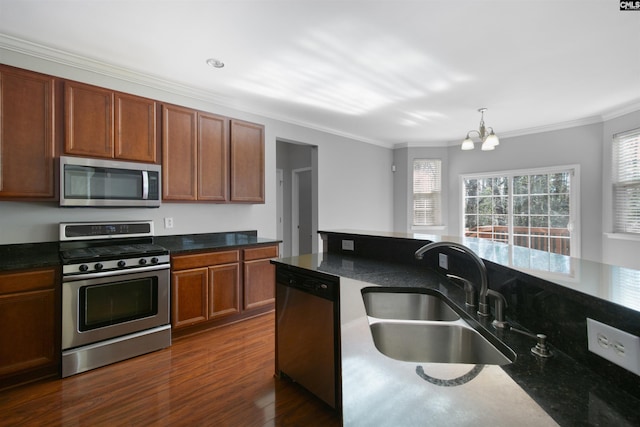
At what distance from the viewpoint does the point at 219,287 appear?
312 centimetres

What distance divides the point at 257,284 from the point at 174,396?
1519mm

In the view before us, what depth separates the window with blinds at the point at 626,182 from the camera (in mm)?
3807

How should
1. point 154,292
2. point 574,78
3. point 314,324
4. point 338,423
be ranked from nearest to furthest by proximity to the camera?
point 338,423, point 314,324, point 154,292, point 574,78

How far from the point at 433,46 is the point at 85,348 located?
143 inches

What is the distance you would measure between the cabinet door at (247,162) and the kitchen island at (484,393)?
2.90m

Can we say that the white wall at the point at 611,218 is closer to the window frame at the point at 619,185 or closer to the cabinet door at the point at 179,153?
the window frame at the point at 619,185

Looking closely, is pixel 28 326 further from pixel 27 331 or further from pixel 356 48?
pixel 356 48

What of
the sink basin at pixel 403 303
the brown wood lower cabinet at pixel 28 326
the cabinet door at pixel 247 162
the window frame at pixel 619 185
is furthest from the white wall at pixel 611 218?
the brown wood lower cabinet at pixel 28 326

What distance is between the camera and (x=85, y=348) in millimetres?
2309

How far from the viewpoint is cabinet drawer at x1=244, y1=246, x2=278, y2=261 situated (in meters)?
3.36

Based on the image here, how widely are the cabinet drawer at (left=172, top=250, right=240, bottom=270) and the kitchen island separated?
7.66 ft

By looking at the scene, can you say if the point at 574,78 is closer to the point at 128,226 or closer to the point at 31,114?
the point at 128,226

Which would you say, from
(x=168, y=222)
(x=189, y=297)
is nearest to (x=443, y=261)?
(x=189, y=297)

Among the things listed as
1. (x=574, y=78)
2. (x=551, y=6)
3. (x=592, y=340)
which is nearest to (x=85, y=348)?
(x=592, y=340)
